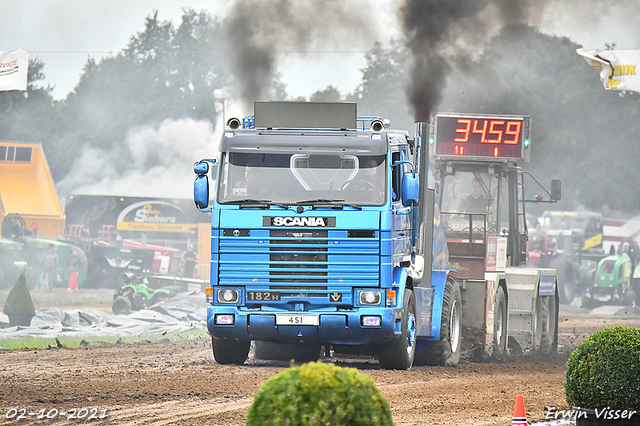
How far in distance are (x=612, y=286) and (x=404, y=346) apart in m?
26.2

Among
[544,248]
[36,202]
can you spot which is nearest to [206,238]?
[36,202]

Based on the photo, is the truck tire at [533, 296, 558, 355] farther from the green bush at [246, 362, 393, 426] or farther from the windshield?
the green bush at [246, 362, 393, 426]

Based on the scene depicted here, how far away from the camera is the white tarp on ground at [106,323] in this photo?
21.9 metres

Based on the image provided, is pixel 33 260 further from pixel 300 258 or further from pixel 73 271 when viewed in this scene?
pixel 300 258

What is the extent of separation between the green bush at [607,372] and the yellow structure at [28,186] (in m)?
29.4

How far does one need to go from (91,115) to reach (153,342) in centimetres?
3420

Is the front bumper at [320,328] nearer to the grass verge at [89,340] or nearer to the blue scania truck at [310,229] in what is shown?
the blue scania truck at [310,229]

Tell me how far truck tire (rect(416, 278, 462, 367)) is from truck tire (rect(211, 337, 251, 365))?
2.59 m

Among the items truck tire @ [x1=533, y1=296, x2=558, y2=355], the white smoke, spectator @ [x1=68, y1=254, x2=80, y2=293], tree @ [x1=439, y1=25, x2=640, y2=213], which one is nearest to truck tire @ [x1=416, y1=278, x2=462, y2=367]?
truck tire @ [x1=533, y1=296, x2=558, y2=355]

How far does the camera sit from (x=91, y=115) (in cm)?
5309

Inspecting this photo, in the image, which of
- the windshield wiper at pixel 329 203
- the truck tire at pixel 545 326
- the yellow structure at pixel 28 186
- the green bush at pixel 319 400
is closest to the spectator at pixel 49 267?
the yellow structure at pixel 28 186

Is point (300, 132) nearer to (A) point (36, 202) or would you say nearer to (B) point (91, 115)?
(A) point (36, 202)

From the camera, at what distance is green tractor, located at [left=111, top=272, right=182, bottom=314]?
26156mm

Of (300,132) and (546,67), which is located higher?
(546,67)
